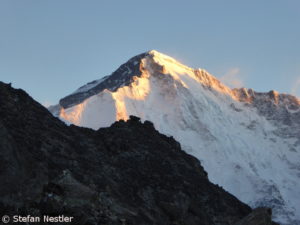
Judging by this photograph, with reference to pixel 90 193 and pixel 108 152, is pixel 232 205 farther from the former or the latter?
pixel 90 193

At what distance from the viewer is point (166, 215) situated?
1810 inches

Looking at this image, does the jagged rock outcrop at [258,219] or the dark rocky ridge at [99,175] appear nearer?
the dark rocky ridge at [99,175]

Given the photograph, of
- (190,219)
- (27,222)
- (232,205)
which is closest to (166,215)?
(190,219)

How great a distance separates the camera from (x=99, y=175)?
4344 cm

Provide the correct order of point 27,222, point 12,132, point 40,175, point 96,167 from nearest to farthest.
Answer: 1. point 27,222
2. point 40,175
3. point 12,132
4. point 96,167

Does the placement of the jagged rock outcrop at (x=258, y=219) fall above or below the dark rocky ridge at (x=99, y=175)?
below

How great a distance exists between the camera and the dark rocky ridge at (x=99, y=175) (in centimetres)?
3500

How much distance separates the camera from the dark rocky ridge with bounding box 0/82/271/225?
1378 inches

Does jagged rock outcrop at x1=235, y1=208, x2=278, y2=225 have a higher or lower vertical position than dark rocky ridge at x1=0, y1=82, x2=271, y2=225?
lower

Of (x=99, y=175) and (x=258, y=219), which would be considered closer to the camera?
(x=258, y=219)

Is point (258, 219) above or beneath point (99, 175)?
beneath

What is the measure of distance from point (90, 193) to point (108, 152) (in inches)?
535

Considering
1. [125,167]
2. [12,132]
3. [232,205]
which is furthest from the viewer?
[232,205]

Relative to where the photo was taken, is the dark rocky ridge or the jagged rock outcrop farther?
the jagged rock outcrop
